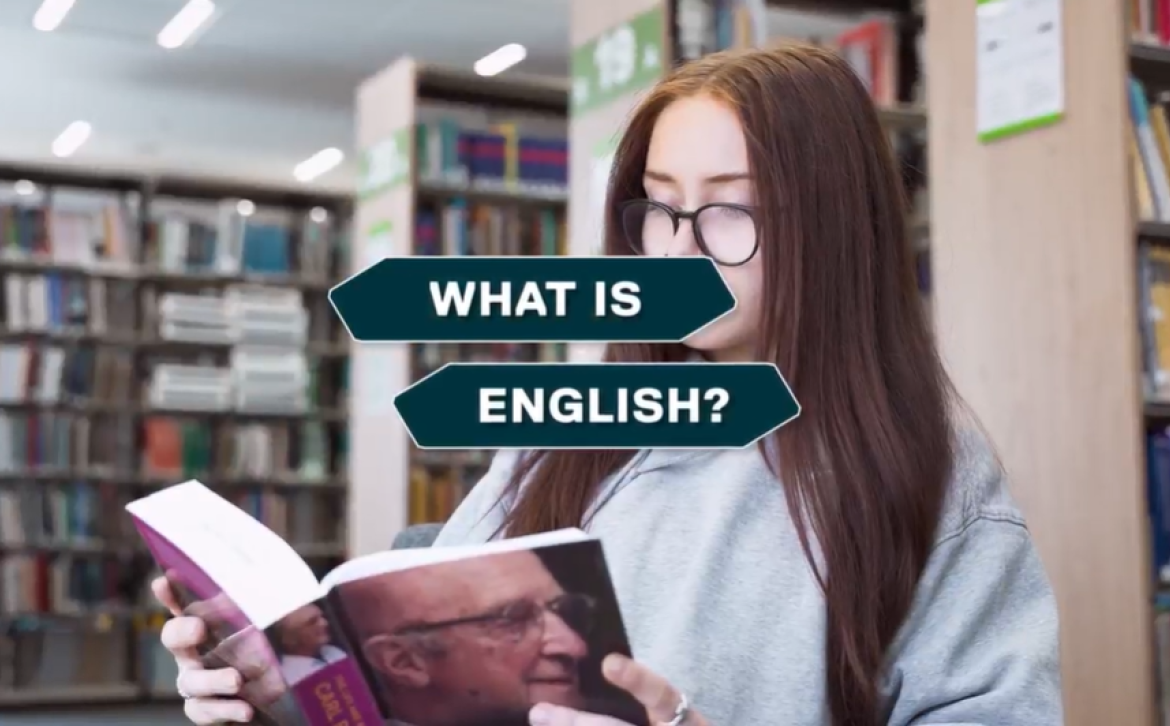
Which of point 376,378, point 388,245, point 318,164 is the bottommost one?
point 376,378

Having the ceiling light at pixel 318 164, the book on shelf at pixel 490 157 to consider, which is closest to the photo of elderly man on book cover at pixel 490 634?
the book on shelf at pixel 490 157

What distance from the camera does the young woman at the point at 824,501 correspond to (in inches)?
35.0

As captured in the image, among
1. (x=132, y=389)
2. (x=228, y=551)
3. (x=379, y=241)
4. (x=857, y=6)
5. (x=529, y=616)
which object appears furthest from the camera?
(x=132, y=389)

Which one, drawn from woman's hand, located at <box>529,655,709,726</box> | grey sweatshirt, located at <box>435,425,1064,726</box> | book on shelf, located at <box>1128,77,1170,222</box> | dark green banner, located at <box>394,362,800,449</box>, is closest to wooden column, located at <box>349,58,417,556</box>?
book on shelf, located at <box>1128,77,1170,222</box>

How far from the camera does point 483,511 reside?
1126 millimetres

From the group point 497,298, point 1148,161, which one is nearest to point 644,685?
point 497,298

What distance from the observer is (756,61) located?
3.05ft

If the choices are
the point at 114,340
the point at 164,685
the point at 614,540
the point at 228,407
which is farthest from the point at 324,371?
the point at 614,540

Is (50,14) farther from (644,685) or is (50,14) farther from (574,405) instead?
(644,685)

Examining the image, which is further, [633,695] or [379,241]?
[379,241]

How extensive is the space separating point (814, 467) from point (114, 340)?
5.08 meters

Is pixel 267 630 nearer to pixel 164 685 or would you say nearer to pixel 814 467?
pixel 814 467

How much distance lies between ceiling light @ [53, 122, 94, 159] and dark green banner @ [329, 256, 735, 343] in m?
7.78

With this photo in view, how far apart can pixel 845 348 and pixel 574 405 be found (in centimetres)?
21
